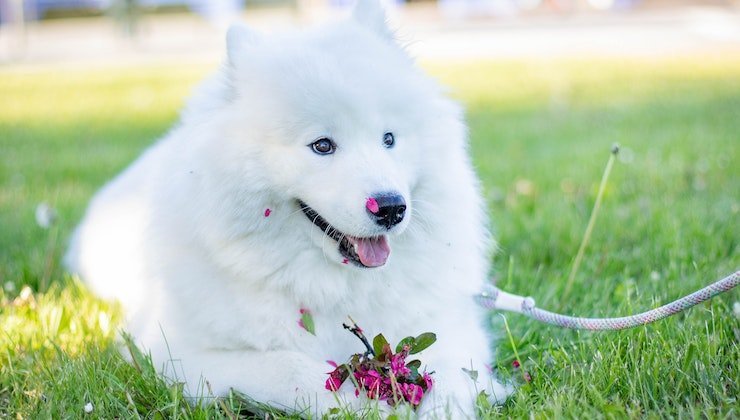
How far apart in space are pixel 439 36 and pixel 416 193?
16.1 meters

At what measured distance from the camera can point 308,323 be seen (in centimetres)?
258

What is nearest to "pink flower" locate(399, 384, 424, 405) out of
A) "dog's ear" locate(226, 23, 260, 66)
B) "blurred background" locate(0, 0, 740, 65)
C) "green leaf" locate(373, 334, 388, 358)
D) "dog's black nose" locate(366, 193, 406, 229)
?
"green leaf" locate(373, 334, 388, 358)

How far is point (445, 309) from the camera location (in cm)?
278

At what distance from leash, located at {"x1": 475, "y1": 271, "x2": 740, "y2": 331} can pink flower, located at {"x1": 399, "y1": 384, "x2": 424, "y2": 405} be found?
701 mm

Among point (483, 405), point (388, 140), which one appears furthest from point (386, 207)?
point (483, 405)

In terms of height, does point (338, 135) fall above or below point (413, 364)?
above

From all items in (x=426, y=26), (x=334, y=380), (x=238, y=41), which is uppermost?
(x=238, y=41)

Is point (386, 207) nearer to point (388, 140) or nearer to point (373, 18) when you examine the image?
point (388, 140)

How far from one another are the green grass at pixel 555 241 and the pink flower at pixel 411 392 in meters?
0.27

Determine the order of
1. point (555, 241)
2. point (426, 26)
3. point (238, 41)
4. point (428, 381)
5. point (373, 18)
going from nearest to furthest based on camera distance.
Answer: point (428, 381) < point (238, 41) < point (373, 18) < point (555, 241) < point (426, 26)

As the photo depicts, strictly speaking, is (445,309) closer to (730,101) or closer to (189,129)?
(189,129)

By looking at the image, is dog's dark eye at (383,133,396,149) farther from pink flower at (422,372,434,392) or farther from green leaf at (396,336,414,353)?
pink flower at (422,372,434,392)

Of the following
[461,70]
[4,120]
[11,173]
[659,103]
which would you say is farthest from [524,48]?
[11,173]

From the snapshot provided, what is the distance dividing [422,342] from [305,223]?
551 mm
